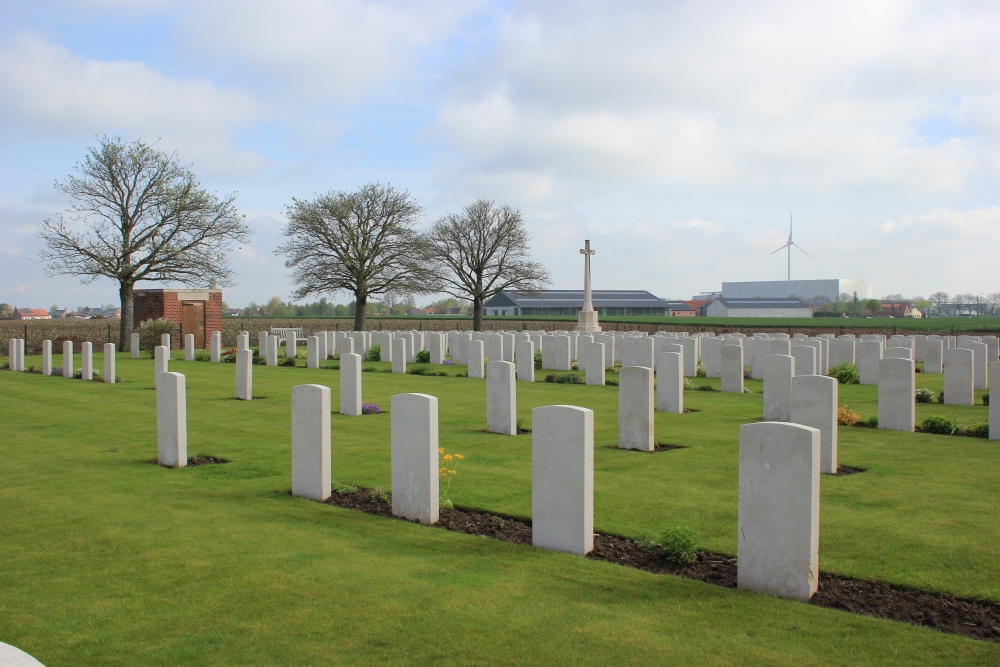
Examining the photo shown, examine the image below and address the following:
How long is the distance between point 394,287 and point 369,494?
34.2m

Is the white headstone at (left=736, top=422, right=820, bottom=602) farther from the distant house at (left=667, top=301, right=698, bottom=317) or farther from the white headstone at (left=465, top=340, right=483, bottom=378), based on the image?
the distant house at (left=667, top=301, right=698, bottom=317)

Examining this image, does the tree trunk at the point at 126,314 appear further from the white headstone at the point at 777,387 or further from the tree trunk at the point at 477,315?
the white headstone at the point at 777,387

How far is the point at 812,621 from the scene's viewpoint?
173 inches

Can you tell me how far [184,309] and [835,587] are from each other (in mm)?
35466

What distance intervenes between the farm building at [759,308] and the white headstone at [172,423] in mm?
93325

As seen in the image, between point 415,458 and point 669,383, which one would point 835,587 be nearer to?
point 415,458

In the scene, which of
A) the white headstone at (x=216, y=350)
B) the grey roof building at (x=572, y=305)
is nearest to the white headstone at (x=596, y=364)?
the white headstone at (x=216, y=350)

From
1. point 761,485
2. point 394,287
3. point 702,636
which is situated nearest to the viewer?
point 702,636

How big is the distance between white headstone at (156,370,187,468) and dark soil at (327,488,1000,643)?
392 cm

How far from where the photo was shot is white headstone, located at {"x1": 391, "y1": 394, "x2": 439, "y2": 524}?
6539 millimetres

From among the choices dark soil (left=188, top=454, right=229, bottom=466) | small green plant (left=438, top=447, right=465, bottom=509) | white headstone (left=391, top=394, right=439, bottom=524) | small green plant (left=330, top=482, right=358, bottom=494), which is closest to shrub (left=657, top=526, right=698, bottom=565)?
white headstone (left=391, top=394, right=439, bottom=524)

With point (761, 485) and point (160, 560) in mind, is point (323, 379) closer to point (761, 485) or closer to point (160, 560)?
point (160, 560)

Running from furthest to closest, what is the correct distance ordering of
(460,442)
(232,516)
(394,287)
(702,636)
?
(394,287) < (460,442) < (232,516) < (702,636)

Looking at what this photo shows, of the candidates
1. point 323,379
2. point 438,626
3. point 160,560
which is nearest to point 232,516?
point 160,560
